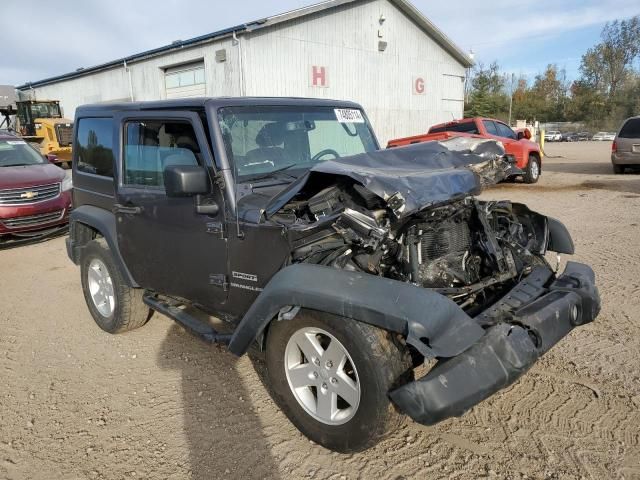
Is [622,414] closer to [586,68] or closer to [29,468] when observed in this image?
[29,468]

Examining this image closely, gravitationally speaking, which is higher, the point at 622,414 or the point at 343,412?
the point at 343,412

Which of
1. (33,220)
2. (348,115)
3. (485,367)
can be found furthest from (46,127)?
(485,367)

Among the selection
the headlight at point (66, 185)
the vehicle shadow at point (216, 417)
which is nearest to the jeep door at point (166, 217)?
the vehicle shadow at point (216, 417)

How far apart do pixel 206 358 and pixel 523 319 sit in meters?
2.45

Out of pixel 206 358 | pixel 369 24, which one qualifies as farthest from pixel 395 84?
pixel 206 358

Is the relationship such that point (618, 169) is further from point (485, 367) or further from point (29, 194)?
point (29, 194)

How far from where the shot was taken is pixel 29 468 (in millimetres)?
2701

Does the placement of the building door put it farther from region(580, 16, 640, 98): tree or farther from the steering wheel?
region(580, 16, 640, 98): tree

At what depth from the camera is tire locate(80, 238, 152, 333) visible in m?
4.22

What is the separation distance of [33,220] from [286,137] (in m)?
6.15

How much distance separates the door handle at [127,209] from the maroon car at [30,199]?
4.74 metres

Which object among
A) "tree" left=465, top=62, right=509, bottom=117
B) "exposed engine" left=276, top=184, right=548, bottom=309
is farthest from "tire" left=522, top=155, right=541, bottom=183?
"tree" left=465, top=62, right=509, bottom=117

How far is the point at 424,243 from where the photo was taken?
10.1 ft

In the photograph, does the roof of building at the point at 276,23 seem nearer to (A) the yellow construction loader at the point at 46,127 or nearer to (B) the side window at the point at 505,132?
(A) the yellow construction loader at the point at 46,127
